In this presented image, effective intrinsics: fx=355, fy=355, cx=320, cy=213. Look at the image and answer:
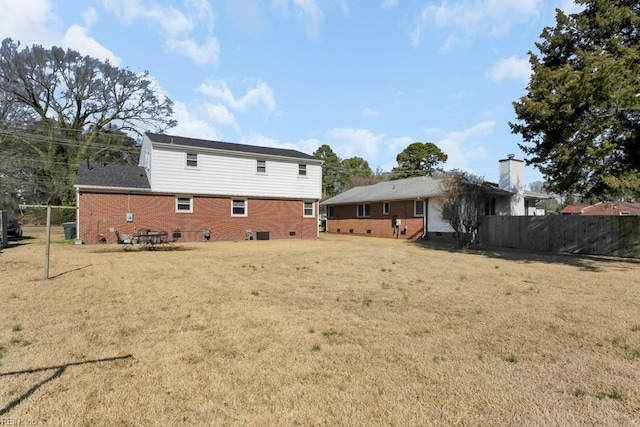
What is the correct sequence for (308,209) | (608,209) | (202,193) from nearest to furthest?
(202,193) < (308,209) < (608,209)

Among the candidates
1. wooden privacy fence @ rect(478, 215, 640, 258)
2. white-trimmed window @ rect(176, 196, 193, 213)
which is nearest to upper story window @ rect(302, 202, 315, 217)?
white-trimmed window @ rect(176, 196, 193, 213)

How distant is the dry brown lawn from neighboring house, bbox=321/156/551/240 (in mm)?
13790

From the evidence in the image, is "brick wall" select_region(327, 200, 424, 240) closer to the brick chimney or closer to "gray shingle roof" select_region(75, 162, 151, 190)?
the brick chimney

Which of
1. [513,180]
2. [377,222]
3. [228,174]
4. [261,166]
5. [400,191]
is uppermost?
[261,166]

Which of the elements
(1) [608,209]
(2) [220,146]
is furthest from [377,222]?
(1) [608,209]

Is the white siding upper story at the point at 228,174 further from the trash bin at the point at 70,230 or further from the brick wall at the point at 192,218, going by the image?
the trash bin at the point at 70,230

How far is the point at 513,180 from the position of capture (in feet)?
73.2

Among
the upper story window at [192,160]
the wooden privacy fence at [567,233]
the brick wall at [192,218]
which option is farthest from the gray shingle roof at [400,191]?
the upper story window at [192,160]

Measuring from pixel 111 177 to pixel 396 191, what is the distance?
18439mm

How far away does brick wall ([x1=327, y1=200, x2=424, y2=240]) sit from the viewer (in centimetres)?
→ 2384

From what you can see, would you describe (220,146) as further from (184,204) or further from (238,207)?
(184,204)

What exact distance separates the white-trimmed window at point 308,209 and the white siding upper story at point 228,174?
0.56m

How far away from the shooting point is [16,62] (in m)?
31.8

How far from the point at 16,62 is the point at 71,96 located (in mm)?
4700
